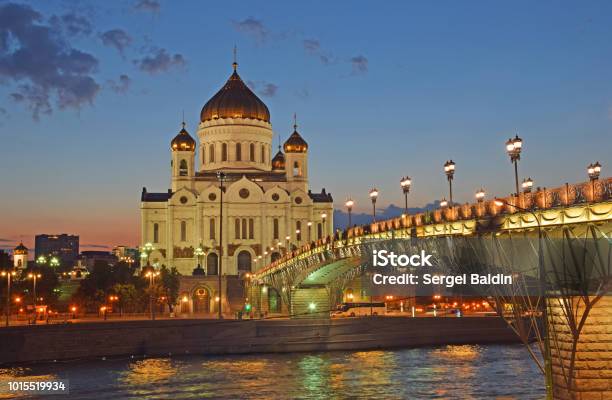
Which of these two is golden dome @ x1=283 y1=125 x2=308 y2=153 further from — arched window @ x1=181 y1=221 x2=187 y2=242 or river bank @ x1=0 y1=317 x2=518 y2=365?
river bank @ x1=0 y1=317 x2=518 y2=365

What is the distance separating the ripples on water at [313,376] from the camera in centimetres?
3994

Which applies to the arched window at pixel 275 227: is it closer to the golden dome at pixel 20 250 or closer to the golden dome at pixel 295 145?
the golden dome at pixel 295 145

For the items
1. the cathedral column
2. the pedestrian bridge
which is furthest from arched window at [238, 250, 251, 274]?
the pedestrian bridge

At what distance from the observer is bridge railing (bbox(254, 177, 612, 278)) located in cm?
2586

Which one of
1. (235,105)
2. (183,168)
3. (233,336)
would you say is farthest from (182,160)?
(233,336)

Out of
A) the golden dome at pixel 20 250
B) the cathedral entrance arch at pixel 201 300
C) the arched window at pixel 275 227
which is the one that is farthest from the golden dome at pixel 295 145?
the golden dome at pixel 20 250

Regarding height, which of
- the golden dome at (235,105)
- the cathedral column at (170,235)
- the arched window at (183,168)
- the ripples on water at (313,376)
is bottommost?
the ripples on water at (313,376)

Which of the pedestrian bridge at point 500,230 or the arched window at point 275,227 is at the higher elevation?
the arched window at point 275,227

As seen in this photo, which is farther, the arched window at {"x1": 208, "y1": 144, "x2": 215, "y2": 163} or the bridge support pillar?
the arched window at {"x1": 208, "y1": 144, "x2": 215, "y2": 163}

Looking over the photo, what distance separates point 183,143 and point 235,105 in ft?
32.6

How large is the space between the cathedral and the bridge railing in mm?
58550

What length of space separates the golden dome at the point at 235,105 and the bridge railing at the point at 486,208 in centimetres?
6774

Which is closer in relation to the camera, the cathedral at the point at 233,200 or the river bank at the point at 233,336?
the river bank at the point at 233,336

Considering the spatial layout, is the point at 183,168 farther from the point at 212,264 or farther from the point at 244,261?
the point at 244,261
